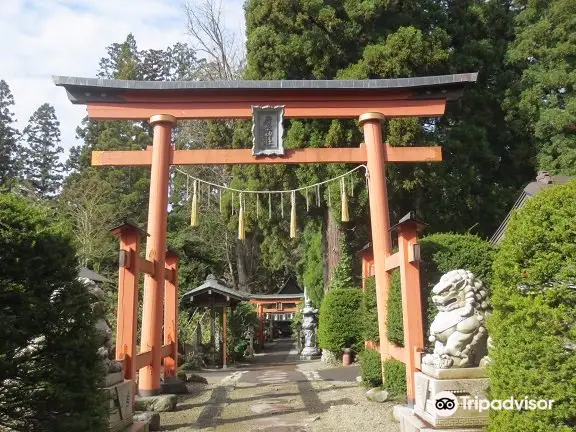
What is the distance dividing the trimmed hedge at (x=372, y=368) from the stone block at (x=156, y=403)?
3.24 metres

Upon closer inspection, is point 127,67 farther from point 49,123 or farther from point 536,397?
point 536,397

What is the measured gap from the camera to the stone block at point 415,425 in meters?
4.55

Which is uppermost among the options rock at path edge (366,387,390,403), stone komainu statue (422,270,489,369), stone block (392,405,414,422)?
stone komainu statue (422,270,489,369)

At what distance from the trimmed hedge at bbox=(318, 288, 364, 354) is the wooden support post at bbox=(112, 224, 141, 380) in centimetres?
726

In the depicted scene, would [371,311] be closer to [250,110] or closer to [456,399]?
[250,110]

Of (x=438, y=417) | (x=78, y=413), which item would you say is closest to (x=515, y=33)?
(x=438, y=417)

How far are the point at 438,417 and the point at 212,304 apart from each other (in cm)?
1154

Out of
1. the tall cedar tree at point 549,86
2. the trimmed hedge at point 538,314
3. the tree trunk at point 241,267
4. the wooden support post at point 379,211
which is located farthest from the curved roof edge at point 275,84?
the tree trunk at point 241,267

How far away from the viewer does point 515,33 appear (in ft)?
57.5

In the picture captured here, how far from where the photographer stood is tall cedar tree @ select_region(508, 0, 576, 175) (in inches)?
599

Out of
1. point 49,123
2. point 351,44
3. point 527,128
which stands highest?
point 49,123

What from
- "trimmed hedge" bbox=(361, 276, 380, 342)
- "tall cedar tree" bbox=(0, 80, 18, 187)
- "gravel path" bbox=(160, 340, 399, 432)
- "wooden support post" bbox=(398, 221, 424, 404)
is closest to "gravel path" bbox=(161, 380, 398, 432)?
"gravel path" bbox=(160, 340, 399, 432)

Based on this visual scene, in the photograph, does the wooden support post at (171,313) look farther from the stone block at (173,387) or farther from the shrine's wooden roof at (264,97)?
the shrine's wooden roof at (264,97)

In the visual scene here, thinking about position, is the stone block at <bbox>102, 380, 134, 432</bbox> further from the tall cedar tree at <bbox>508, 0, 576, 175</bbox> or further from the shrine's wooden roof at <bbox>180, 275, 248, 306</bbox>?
the tall cedar tree at <bbox>508, 0, 576, 175</bbox>
